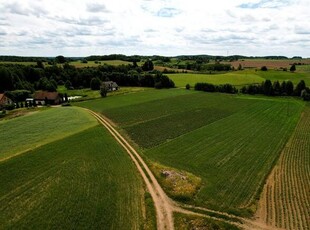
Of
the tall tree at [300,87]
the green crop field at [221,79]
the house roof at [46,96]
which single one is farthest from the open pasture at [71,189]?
the green crop field at [221,79]

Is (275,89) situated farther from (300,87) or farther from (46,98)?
(46,98)

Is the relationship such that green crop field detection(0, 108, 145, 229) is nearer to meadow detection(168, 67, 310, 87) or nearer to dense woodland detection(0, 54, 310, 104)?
dense woodland detection(0, 54, 310, 104)

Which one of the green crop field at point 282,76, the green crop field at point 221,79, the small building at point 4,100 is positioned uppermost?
the green crop field at point 282,76

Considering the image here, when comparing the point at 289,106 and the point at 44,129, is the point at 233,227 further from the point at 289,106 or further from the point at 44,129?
the point at 289,106

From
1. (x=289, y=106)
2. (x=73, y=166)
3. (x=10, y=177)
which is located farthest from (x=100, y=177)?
(x=289, y=106)

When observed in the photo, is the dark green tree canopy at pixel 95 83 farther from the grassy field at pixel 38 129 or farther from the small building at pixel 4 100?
the grassy field at pixel 38 129


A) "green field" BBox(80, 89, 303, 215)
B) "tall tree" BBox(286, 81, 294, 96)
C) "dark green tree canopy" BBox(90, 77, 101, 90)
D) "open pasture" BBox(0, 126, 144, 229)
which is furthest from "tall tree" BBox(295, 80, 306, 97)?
"open pasture" BBox(0, 126, 144, 229)

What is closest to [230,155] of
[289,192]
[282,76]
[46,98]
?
[289,192]
